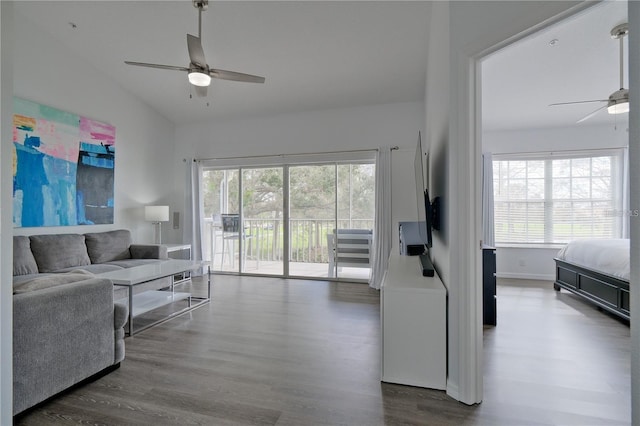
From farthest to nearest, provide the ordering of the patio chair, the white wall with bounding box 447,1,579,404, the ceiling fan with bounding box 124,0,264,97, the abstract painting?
1. the patio chair
2. the abstract painting
3. the ceiling fan with bounding box 124,0,264,97
4. the white wall with bounding box 447,1,579,404

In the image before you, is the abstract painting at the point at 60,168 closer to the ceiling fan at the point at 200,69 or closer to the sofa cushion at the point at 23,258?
the sofa cushion at the point at 23,258

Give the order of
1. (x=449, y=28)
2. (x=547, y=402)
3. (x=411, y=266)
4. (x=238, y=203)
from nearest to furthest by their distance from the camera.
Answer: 1. (x=547, y=402)
2. (x=449, y=28)
3. (x=411, y=266)
4. (x=238, y=203)

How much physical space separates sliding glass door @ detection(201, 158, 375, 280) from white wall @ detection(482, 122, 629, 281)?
2390 millimetres

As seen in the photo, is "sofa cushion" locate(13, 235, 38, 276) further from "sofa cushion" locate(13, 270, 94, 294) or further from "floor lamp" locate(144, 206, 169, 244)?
"sofa cushion" locate(13, 270, 94, 294)

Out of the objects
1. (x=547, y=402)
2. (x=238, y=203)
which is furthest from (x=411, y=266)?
(x=238, y=203)

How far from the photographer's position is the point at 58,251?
12.2 feet

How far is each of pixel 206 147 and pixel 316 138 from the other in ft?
6.84

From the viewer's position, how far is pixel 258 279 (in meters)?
5.21

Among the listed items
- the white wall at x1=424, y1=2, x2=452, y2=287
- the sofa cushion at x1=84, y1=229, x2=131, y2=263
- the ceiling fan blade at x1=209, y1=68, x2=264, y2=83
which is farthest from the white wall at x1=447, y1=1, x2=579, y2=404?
the sofa cushion at x1=84, y1=229, x2=131, y2=263

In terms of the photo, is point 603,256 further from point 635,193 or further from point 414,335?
point 635,193

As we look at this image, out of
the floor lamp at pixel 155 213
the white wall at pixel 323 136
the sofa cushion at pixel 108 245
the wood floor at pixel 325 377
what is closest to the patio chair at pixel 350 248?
the white wall at pixel 323 136

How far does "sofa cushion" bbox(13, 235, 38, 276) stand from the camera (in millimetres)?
3303

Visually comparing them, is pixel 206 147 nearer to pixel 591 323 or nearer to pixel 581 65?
pixel 581 65

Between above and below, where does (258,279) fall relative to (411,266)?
below
